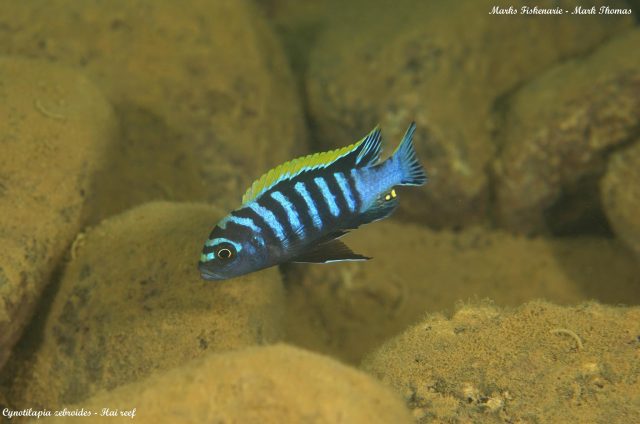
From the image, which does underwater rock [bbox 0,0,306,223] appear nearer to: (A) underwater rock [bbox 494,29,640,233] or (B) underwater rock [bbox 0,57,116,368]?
(B) underwater rock [bbox 0,57,116,368]

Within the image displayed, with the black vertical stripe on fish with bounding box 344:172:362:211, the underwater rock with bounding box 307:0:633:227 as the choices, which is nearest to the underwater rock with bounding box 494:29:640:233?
the underwater rock with bounding box 307:0:633:227

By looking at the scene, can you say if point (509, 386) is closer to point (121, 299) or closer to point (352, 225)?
point (352, 225)

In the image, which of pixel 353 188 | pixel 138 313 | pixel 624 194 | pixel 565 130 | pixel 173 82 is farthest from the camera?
pixel 173 82

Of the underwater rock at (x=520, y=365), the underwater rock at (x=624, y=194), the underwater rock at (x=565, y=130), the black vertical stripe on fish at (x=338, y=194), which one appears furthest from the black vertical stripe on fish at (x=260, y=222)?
the underwater rock at (x=565, y=130)

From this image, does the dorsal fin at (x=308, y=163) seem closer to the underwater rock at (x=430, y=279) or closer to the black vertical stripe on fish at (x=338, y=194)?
the black vertical stripe on fish at (x=338, y=194)

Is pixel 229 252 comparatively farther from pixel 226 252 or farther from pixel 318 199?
pixel 318 199

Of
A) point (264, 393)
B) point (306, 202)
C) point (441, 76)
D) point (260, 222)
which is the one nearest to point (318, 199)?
point (306, 202)
